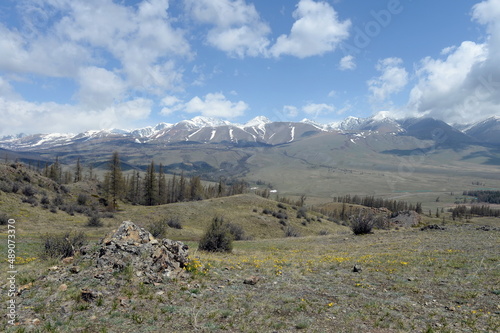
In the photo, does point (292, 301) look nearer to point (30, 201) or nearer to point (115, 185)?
point (30, 201)

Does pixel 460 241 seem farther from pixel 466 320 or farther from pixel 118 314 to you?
pixel 118 314

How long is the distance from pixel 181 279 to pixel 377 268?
10460 millimetres

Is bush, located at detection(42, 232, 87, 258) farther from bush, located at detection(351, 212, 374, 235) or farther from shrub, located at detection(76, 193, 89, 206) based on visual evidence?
shrub, located at detection(76, 193, 89, 206)

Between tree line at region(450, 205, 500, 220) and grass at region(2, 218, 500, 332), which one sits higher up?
grass at region(2, 218, 500, 332)

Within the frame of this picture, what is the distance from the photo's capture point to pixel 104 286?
9922mm

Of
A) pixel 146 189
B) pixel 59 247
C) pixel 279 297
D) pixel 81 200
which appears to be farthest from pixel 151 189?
pixel 279 297

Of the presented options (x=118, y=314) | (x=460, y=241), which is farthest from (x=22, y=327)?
(x=460, y=241)

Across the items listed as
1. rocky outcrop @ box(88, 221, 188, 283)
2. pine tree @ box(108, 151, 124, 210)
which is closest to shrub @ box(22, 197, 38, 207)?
pine tree @ box(108, 151, 124, 210)

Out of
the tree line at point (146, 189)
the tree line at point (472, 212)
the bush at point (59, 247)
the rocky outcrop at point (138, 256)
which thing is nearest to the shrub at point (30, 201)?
the tree line at point (146, 189)

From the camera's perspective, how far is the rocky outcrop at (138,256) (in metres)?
10.8

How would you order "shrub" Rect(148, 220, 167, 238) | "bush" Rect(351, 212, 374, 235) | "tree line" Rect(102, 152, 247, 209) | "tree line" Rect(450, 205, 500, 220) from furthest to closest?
"tree line" Rect(450, 205, 500, 220) → "tree line" Rect(102, 152, 247, 209) → "bush" Rect(351, 212, 374, 235) → "shrub" Rect(148, 220, 167, 238)

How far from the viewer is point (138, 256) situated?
11664 mm

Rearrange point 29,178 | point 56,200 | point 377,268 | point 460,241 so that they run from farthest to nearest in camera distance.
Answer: point 29,178, point 56,200, point 460,241, point 377,268

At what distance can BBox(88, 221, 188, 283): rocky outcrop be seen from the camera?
10.8 meters
